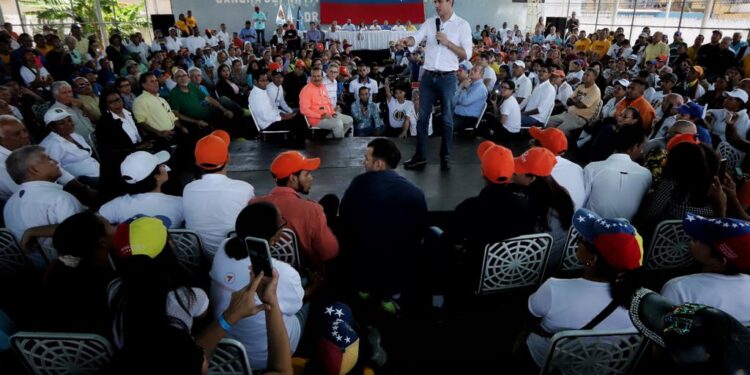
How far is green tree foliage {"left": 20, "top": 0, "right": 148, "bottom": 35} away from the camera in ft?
41.1

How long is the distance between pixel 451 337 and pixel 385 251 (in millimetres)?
748

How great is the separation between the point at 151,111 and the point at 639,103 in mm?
5967

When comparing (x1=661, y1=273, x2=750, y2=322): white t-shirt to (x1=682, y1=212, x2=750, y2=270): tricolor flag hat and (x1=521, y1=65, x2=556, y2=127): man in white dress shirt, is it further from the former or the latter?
(x1=521, y1=65, x2=556, y2=127): man in white dress shirt

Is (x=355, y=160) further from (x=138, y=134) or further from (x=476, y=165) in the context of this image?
(x=138, y=134)

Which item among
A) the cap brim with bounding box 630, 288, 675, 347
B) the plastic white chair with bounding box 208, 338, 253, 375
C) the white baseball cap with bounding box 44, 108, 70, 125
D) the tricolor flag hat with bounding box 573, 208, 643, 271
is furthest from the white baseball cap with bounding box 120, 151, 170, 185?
the cap brim with bounding box 630, 288, 675, 347

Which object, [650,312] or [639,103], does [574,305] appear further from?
[639,103]

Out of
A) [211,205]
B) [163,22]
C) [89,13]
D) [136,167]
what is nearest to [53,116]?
[136,167]

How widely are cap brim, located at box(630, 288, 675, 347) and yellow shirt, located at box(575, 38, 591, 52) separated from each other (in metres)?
14.1

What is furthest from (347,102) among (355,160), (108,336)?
(108,336)

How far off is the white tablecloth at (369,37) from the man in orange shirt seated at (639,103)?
1163 cm

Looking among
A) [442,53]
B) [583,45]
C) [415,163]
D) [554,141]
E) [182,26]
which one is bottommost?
[415,163]

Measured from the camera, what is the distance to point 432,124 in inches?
244

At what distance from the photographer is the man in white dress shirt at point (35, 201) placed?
2549 millimetres

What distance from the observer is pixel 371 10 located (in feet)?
59.4
